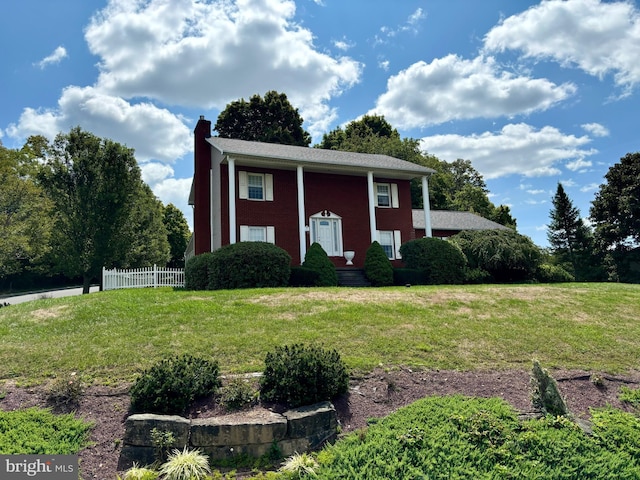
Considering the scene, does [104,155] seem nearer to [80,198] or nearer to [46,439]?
[80,198]

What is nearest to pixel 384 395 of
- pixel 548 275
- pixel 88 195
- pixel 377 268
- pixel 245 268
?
pixel 245 268

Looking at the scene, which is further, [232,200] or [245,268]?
[232,200]

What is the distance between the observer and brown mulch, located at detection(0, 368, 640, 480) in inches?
183

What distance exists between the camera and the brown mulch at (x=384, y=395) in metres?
4.65

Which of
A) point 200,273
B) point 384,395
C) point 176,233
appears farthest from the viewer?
point 176,233

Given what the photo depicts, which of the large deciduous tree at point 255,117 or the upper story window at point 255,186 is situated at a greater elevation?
the large deciduous tree at point 255,117

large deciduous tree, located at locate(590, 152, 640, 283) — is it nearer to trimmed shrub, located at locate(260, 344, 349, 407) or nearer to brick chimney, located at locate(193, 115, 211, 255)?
brick chimney, located at locate(193, 115, 211, 255)

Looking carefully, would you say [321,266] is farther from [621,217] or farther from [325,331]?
[621,217]

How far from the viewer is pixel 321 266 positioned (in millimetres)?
16734

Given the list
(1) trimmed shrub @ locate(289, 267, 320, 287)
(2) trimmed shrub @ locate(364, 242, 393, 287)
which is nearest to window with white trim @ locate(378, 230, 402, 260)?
(2) trimmed shrub @ locate(364, 242, 393, 287)

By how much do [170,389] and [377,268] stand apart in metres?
13.6

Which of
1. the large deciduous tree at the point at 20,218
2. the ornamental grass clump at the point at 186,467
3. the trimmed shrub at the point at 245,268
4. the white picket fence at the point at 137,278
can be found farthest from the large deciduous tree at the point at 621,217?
the large deciduous tree at the point at 20,218

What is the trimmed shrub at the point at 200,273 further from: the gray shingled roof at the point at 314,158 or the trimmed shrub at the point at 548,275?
the trimmed shrub at the point at 548,275

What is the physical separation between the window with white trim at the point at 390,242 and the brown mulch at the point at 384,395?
50.8ft
